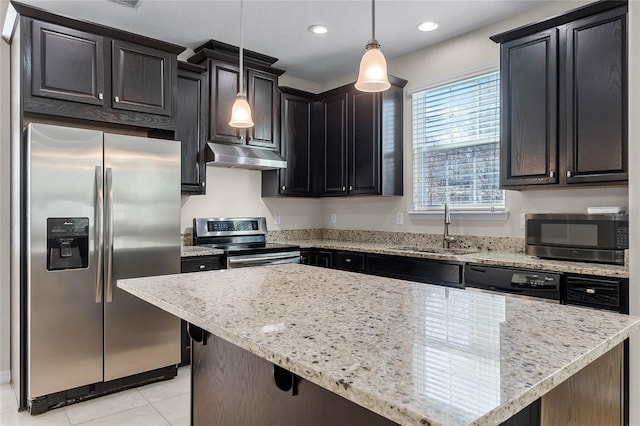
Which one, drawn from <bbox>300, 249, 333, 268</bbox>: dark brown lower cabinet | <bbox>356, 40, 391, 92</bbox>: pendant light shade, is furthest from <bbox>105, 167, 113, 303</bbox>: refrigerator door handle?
<bbox>356, 40, 391, 92</bbox>: pendant light shade

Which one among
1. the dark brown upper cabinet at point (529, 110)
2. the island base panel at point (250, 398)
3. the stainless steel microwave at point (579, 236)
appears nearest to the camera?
the island base panel at point (250, 398)

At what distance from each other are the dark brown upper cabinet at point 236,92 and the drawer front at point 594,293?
289 cm

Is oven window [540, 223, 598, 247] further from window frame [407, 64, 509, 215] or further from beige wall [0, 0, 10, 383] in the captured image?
beige wall [0, 0, 10, 383]

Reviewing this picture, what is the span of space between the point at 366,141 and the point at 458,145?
33.9 inches

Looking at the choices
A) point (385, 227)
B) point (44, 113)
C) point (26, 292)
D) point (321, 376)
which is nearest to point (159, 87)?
point (44, 113)

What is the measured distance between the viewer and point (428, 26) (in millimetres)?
3465

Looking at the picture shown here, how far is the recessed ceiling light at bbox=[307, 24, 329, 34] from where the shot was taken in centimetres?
346

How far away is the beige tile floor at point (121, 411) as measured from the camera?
257cm

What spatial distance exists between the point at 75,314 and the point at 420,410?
2.77 meters

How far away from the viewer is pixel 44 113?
2787 mm

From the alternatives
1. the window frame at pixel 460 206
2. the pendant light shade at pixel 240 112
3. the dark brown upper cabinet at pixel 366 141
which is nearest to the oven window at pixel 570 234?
the window frame at pixel 460 206

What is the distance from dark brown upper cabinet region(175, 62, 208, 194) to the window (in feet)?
6.51

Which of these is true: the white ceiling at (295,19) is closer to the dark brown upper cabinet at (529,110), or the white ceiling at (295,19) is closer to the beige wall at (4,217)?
the dark brown upper cabinet at (529,110)

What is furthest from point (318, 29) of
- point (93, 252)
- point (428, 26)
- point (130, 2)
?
point (93, 252)
